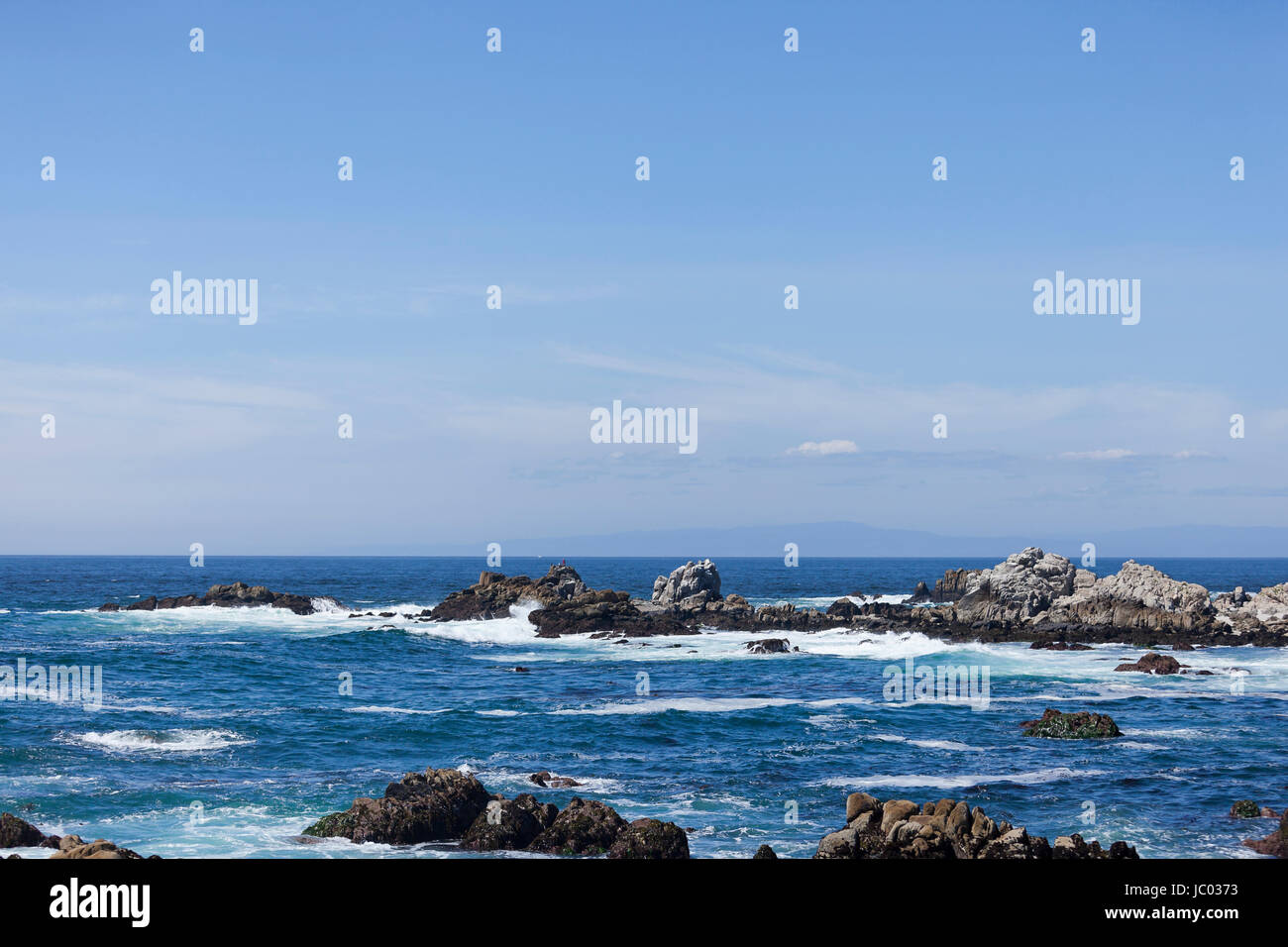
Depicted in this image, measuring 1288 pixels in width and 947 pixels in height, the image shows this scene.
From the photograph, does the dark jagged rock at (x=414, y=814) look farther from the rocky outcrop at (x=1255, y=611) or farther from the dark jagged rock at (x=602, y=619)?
the rocky outcrop at (x=1255, y=611)

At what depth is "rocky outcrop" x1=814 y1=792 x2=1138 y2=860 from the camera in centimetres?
1859

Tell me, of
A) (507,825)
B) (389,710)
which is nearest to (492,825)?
(507,825)

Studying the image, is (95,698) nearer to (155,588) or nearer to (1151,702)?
(1151,702)

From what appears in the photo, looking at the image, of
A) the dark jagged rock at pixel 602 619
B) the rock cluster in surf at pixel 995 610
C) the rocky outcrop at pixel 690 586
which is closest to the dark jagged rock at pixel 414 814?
the rock cluster in surf at pixel 995 610

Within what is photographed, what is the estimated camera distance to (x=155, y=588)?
5012 inches

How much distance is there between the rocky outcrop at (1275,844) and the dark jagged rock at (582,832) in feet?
42.3

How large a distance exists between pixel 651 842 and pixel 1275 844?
12.6m

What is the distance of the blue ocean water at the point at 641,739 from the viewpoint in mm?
23656

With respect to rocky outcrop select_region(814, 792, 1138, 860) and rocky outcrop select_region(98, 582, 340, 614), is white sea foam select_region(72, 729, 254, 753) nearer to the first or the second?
rocky outcrop select_region(814, 792, 1138, 860)

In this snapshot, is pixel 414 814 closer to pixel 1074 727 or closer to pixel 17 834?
pixel 17 834

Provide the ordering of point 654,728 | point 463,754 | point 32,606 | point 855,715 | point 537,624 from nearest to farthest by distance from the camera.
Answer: point 463,754 < point 654,728 < point 855,715 < point 537,624 < point 32,606
